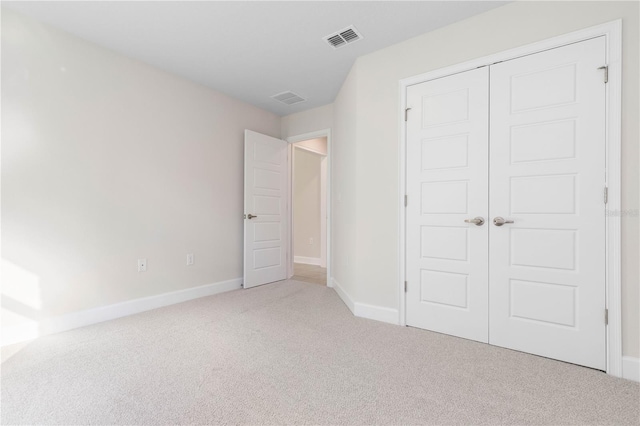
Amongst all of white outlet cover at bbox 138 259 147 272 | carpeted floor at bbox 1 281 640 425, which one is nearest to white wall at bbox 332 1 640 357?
carpeted floor at bbox 1 281 640 425

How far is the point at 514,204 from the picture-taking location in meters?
2.20

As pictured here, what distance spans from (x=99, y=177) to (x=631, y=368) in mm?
4256

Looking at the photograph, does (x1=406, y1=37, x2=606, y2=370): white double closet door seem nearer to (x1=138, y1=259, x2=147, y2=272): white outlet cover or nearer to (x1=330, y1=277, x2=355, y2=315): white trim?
(x1=330, y1=277, x2=355, y2=315): white trim

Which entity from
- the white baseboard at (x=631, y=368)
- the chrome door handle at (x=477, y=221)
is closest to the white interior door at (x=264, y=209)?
the chrome door handle at (x=477, y=221)

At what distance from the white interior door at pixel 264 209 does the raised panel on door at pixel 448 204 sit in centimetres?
226

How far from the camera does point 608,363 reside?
1.86 metres

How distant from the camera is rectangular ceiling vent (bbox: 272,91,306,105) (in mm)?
3883

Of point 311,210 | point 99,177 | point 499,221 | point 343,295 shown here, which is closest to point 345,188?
point 343,295

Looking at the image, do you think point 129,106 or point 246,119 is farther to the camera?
point 246,119

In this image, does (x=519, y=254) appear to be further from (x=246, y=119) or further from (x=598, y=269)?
(x=246, y=119)

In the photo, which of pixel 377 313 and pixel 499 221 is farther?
pixel 377 313

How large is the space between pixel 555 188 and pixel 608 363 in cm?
114

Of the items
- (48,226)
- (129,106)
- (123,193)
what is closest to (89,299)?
(48,226)

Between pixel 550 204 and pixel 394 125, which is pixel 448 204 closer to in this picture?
pixel 550 204
